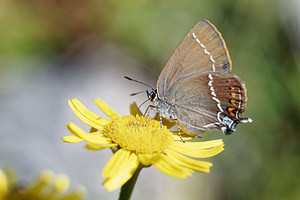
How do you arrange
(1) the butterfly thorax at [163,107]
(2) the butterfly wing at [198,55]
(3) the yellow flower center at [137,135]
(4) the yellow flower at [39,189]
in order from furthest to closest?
(1) the butterfly thorax at [163,107] → (2) the butterfly wing at [198,55] → (3) the yellow flower center at [137,135] → (4) the yellow flower at [39,189]

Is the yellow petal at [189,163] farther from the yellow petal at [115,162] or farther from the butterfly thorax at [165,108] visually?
the butterfly thorax at [165,108]

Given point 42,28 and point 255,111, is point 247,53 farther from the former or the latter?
point 42,28

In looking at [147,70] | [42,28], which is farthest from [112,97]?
[42,28]

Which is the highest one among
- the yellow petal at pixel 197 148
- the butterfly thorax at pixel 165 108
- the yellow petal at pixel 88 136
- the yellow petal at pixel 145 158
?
the yellow petal at pixel 88 136

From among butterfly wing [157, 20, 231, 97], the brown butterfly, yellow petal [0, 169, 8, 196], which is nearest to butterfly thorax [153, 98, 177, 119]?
the brown butterfly

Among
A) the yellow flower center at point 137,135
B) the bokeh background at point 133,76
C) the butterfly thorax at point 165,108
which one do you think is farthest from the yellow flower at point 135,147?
the bokeh background at point 133,76

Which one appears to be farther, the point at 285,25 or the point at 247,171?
the point at 285,25

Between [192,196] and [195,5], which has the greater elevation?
[195,5]
